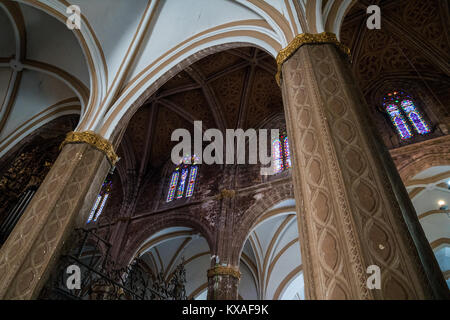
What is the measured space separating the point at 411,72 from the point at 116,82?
31.9 feet

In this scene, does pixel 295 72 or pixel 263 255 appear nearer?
pixel 295 72

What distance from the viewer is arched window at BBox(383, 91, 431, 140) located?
29.8 feet

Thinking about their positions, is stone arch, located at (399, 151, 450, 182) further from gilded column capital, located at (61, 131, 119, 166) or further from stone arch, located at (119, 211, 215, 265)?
gilded column capital, located at (61, 131, 119, 166)

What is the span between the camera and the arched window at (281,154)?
10375 millimetres

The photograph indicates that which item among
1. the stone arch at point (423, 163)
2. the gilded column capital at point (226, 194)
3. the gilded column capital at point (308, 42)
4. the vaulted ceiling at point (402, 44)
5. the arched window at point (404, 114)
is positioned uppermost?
the vaulted ceiling at point (402, 44)

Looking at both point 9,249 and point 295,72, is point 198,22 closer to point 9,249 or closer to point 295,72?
point 295,72

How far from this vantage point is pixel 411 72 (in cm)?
1048

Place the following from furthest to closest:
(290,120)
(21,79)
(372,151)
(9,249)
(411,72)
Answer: (411,72)
(21,79)
(9,249)
(290,120)
(372,151)

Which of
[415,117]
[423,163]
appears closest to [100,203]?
[423,163]

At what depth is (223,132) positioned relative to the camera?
12516mm

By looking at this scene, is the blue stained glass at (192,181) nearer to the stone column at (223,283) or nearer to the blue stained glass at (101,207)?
the stone column at (223,283)

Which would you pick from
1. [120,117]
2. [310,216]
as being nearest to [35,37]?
[120,117]
